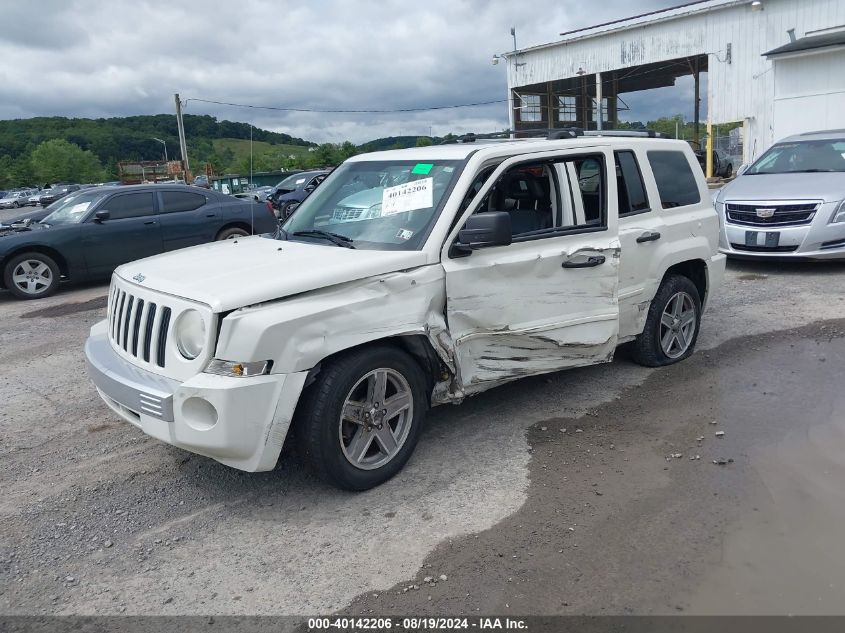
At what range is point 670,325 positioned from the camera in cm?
577

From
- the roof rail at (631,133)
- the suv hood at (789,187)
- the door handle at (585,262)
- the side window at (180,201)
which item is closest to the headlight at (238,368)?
the door handle at (585,262)

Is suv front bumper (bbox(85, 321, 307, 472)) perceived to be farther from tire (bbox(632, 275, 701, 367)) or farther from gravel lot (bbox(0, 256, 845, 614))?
tire (bbox(632, 275, 701, 367))

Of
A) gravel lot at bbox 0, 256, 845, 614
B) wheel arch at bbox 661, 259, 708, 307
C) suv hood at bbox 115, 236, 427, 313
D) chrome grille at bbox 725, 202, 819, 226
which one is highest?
suv hood at bbox 115, 236, 427, 313

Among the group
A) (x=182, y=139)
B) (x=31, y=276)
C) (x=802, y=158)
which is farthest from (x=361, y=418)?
(x=182, y=139)

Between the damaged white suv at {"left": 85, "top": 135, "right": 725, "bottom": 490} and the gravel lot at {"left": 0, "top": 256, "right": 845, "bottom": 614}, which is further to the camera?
the damaged white suv at {"left": 85, "top": 135, "right": 725, "bottom": 490}

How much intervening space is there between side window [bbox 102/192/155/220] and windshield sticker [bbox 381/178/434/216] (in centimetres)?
758

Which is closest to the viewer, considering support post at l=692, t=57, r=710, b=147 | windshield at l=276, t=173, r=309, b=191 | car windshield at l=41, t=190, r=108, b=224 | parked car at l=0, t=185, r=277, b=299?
parked car at l=0, t=185, r=277, b=299

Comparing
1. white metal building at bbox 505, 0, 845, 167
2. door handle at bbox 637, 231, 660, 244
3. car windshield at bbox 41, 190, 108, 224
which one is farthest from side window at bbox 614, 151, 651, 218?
white metal building at bbox 505, 0, 845, 167

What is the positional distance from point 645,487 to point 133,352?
2853mm

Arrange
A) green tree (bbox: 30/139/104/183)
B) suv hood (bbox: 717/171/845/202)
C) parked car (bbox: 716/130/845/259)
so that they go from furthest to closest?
green tree (bbox: 30/139/104/183) < suv hood (bbox: 717/171/845/202) < parked car (bbox: 716/130/845/259)

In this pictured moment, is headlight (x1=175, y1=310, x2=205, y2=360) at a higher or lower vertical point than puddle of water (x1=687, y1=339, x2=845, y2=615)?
higher

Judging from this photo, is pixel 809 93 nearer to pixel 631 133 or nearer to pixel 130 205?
pixel 631 133

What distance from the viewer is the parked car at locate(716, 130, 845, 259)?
8.67 m

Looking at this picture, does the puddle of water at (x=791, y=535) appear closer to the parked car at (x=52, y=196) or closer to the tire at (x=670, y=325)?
the tire at (x=670, y=325)
